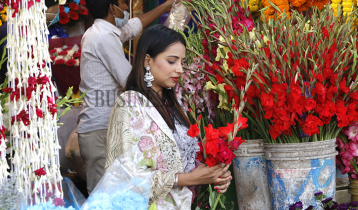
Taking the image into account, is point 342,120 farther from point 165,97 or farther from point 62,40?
point 62,40

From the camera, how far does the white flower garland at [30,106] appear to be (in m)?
1.13

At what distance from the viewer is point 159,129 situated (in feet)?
5.04

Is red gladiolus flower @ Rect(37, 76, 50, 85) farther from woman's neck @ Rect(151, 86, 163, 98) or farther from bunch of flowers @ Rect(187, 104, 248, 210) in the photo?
woman's neck @ Rect(151, 86, 163, 98)

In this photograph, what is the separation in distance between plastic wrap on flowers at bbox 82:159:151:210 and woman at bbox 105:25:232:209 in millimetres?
261

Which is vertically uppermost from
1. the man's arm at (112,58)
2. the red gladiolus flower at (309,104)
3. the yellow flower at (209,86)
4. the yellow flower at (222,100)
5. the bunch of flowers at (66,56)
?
the bunch of flowers at (66,56)

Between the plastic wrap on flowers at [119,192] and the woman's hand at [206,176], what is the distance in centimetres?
37

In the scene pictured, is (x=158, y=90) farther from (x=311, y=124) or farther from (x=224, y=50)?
(x=311, y=124)

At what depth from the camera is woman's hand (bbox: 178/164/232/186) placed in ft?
4.63

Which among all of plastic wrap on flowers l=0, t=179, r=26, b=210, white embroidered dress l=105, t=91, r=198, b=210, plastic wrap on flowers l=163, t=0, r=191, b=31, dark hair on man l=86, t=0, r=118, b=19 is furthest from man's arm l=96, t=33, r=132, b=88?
plastic wrap on flowers l=0, t=179, r=26, b=210

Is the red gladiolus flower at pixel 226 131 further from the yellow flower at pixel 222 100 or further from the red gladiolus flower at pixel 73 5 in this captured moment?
the red gladiolus flower at pixel 73 5

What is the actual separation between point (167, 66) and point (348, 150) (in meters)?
0.80

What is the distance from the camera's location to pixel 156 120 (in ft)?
5.07

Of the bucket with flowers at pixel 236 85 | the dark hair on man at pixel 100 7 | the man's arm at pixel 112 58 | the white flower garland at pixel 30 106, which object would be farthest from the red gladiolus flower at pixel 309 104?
the dark hair on man at pixel 100 7

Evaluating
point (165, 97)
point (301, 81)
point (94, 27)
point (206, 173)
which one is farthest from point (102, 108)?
point (301, 81)
